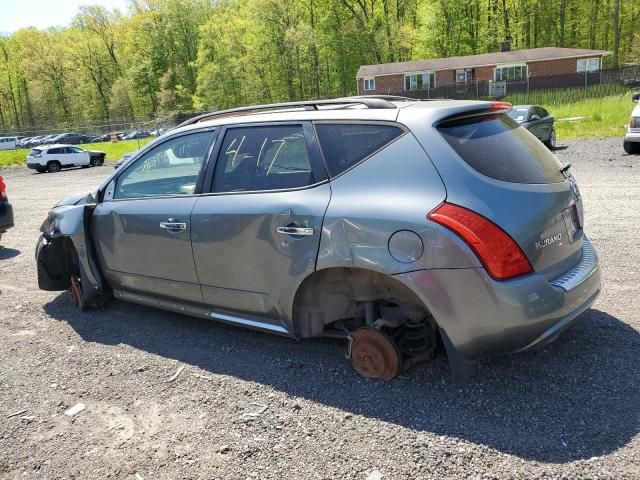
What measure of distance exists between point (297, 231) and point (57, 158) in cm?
3045

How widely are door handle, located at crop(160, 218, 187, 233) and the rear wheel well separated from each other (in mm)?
1105

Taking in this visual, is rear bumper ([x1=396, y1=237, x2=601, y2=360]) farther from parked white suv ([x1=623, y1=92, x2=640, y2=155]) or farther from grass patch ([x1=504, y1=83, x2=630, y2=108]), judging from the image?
grass patch ([x1=504, y1=83, x2=630, y2=108])

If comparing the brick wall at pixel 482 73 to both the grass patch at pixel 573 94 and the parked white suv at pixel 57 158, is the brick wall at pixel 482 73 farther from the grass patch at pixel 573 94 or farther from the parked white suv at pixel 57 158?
the parked white suv at pixel 57 158

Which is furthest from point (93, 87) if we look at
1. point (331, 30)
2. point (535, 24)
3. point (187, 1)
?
point (535, 24)

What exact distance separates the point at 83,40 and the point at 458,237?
300 ft

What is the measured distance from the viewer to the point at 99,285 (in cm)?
488

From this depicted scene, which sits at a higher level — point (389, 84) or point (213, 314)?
point (389, 84)

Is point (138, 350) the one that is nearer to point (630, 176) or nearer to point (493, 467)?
point (493, 467)

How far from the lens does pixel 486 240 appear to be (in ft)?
9.26

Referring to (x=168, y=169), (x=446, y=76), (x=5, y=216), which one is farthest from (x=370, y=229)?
(x=446, y=76)

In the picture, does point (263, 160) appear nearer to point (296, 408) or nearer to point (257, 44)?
point (296, 408)

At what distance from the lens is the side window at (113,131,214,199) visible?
13.6 ft

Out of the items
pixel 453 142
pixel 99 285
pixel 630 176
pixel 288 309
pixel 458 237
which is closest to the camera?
pixel 458 237

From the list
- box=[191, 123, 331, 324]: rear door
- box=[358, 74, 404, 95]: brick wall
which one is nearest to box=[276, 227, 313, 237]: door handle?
box=[191, 123, 331, 324]: rear door
